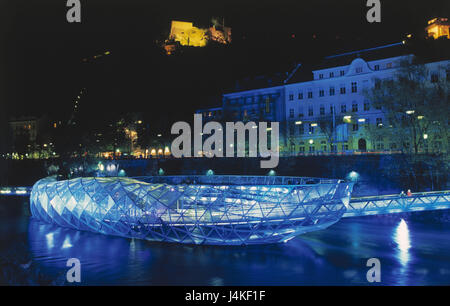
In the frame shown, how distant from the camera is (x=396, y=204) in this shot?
3400 cm

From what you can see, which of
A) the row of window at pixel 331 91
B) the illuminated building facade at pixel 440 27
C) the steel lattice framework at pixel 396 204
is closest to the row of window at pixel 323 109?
the row of window at pixel 331 91

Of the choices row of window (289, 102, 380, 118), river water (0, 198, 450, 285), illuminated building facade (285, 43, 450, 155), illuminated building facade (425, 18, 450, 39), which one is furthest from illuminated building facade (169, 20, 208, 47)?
river water (0, 198, 450, 285)

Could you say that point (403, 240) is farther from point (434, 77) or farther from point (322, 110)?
point (322, 110)

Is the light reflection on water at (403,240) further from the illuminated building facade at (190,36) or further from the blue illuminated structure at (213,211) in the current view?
the illuminated building facade at (190,36)

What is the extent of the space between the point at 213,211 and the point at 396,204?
658 inches

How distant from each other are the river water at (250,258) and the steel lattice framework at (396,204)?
6.14 feet

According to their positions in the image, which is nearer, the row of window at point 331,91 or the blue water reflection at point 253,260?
the blue water reflection at point 253,260

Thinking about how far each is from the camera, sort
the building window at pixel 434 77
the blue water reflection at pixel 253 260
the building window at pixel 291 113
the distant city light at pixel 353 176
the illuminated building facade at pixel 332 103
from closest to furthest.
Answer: the blue water reflection at pixel 253 260 < the distant city light at pixel 353 176 < the building window at pixel 434 77 < the illuminated building facade at pixel 332 103 < the building window at pixel 291 113

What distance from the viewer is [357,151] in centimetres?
5938

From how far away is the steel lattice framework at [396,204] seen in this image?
3281 cm

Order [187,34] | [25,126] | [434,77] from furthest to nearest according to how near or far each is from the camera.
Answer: [187,34], [25,126], [434,77]

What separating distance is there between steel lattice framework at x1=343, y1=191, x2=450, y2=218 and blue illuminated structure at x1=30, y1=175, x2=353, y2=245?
6499 mm

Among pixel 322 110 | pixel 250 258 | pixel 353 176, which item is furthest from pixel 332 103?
pixel 250 258
